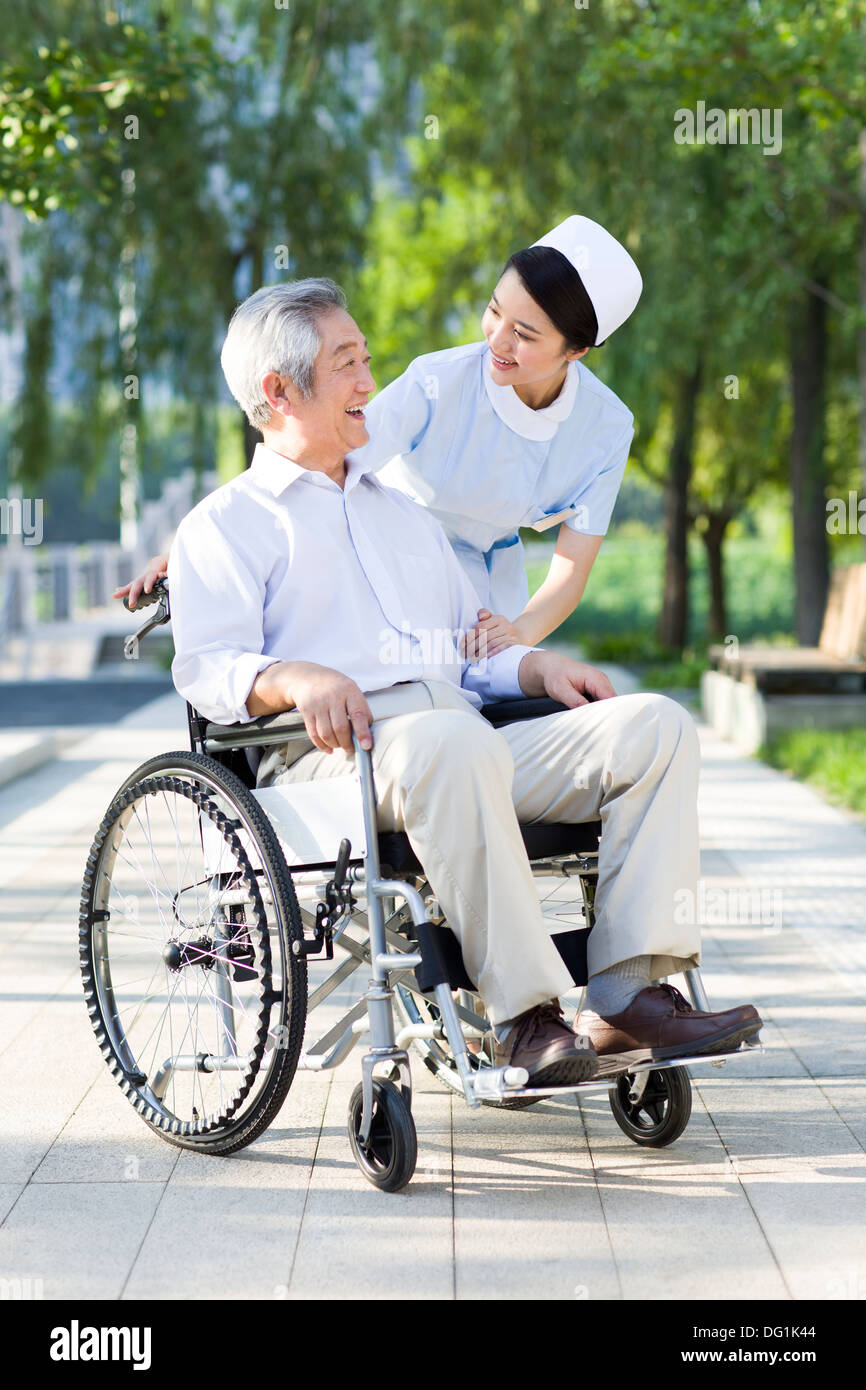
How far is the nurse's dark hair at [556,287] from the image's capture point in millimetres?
3000

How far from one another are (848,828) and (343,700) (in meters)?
3.93

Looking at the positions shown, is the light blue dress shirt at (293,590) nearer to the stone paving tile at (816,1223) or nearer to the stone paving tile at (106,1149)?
the stone paving tile at (106,1149)

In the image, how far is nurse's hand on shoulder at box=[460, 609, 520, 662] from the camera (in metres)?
3.02

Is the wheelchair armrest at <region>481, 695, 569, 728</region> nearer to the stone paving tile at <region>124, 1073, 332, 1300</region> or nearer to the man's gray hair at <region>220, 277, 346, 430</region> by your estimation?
the man's gray hair at <region>220, 277, 346, 430</region>

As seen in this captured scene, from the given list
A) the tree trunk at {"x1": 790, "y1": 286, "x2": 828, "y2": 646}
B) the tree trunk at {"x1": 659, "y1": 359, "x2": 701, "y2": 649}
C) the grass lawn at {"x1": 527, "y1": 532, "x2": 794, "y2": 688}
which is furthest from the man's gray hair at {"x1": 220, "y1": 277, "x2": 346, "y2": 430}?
the grass lawn at {"x1": 527, "y1": 532, "x2": 794, "y2": 688}

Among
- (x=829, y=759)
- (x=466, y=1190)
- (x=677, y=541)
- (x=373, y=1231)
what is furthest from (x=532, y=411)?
(x=677, y=541)

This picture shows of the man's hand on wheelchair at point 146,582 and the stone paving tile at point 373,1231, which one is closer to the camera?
the stone paving tile at point 373,1231

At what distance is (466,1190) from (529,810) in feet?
1.98

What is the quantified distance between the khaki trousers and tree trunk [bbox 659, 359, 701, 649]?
1271 centimetres

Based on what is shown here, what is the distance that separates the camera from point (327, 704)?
2539 millimetres

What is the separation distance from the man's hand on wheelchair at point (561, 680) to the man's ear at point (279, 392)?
0.60 m

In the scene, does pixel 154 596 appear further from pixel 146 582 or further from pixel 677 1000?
pixel 677 1000

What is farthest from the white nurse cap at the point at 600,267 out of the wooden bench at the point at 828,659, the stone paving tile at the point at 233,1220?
the wooden bench at the point at 828,659
